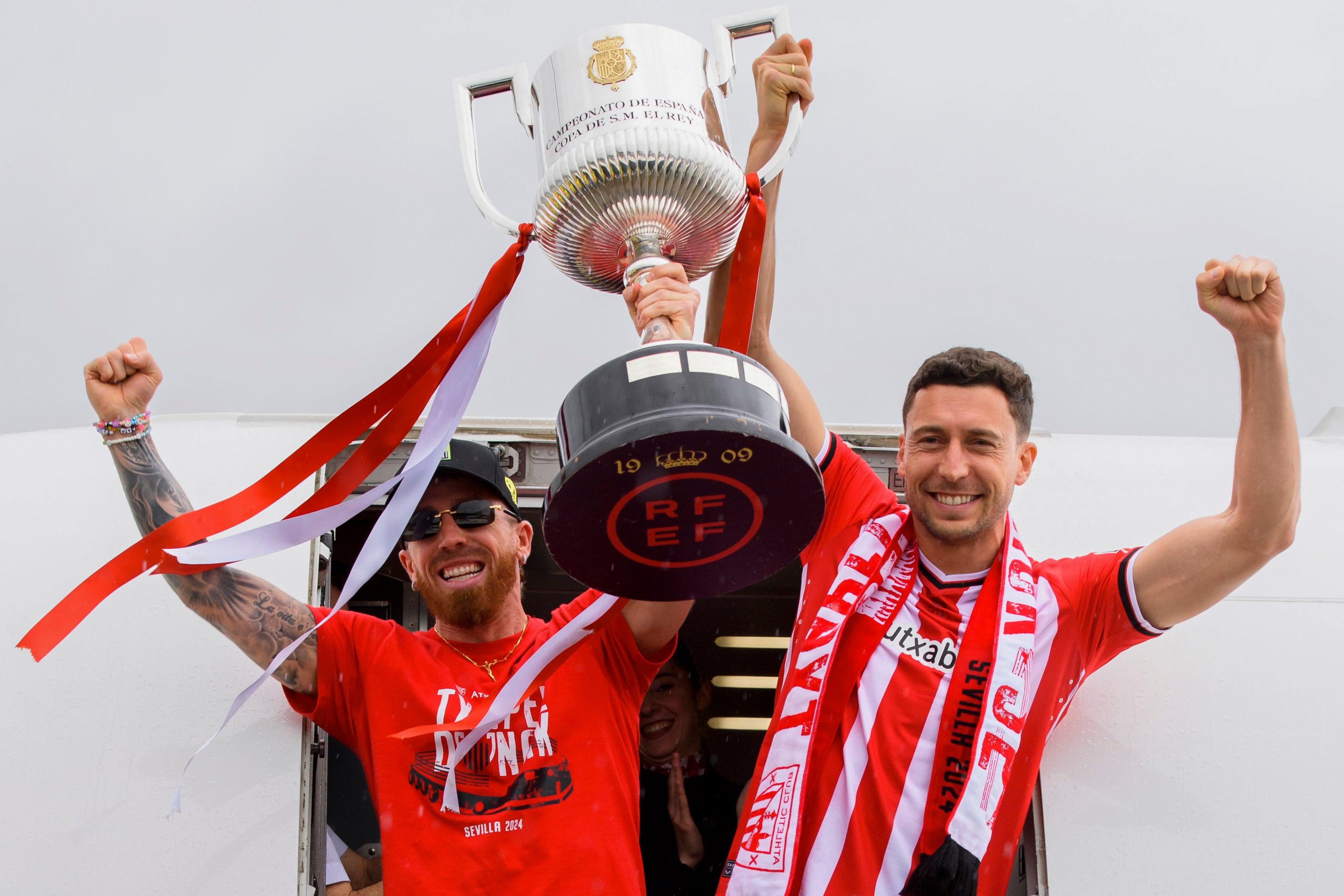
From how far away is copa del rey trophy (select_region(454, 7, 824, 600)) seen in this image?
187 centimetres

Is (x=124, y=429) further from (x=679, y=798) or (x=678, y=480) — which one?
(x=679, y=798)

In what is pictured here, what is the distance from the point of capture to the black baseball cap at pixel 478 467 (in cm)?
322

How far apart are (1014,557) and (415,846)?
5.50 feet

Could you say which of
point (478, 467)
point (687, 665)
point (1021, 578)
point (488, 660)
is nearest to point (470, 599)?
point (488, 660)

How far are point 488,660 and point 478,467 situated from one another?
572 mm

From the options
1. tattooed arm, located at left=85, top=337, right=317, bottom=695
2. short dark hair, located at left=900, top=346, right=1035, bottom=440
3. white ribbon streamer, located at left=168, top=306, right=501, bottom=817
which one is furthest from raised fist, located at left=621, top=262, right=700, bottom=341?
tattooed arm, located at left=85, top=337, right=317, bottom=695

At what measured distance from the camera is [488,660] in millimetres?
3078

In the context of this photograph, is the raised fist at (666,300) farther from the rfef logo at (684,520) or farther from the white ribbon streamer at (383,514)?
the white ribbon streamer at (383,514)

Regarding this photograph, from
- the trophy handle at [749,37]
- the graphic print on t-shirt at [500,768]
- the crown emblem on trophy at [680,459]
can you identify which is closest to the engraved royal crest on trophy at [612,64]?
the trophy handle at [749,37]

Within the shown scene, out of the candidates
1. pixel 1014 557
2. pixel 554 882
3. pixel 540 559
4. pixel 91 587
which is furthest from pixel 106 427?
pixel 1014 557

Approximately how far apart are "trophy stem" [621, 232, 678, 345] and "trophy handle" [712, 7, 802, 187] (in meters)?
0.37

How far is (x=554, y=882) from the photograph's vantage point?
260 cm

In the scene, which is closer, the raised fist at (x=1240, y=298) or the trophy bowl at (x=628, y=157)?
the trophy bowl at (x=628, y=157)

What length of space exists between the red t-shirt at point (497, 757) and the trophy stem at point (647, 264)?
99cm
